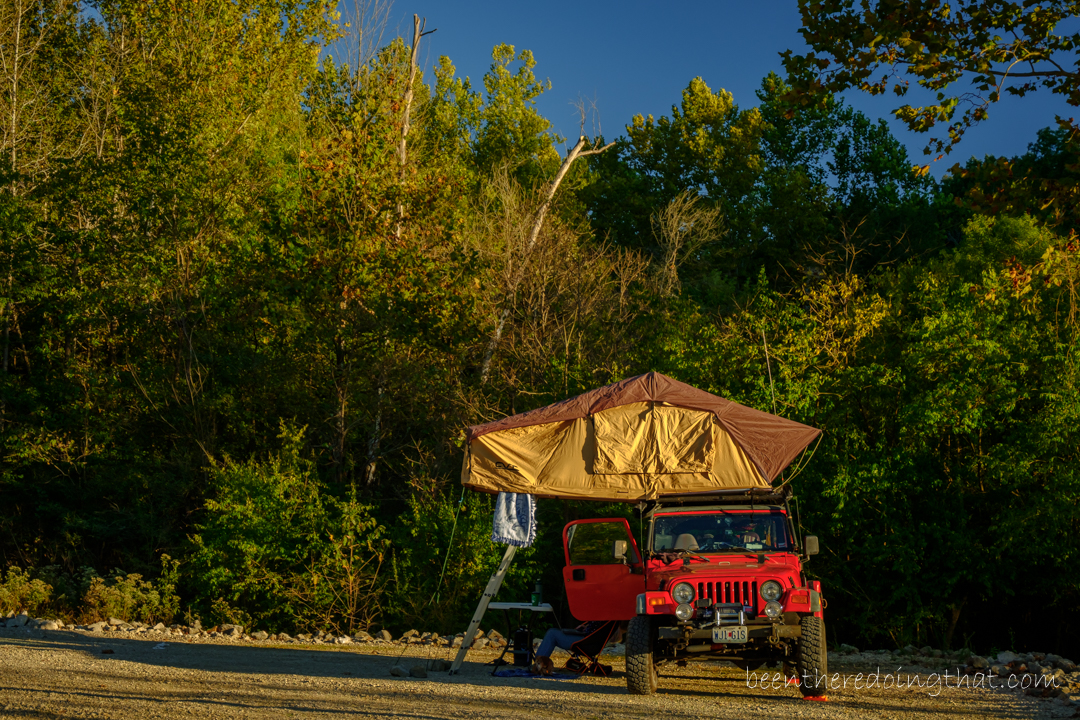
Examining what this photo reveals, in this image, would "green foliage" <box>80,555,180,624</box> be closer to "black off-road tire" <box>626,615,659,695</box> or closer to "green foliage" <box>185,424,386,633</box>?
"green foliage" <box>185,424,386,633</box>

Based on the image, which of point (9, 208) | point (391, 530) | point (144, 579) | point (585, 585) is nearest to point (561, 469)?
point (585, 585)

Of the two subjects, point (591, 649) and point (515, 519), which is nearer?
point (591, 649)

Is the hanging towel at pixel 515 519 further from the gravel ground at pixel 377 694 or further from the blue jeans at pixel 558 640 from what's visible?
the gravel ground at pixel 377 694

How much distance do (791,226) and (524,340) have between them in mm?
18295

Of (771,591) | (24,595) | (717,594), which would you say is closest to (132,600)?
(24,595)

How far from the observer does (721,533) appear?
396 inches

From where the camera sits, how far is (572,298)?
2222cm

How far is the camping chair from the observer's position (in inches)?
422

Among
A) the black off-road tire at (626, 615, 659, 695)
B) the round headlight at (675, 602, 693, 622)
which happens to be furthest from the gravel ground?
the round headlight at (675, 602, 693, 622)

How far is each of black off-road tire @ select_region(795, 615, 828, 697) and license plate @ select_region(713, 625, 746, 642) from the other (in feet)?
2.00

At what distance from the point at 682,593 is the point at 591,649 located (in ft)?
7.38

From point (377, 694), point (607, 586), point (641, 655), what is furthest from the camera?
point (607, 586)

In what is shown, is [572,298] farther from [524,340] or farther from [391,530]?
[391,530]

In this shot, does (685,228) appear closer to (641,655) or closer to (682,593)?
(682,593)
